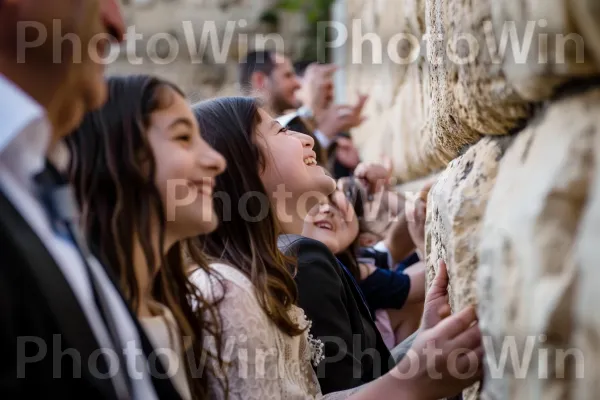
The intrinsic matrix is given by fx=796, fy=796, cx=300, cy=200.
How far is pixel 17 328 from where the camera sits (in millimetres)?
723

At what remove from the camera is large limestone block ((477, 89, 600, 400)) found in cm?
72

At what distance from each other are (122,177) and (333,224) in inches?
37.7

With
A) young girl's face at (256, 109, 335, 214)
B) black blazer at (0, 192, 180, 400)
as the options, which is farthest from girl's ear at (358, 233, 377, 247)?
black blazer at (0, 192, 180, 400)

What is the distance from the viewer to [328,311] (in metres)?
1.50

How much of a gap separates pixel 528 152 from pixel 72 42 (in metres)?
0.50

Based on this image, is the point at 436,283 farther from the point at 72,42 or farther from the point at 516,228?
the point at 72,42

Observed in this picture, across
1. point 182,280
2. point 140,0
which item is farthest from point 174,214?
point 140,0

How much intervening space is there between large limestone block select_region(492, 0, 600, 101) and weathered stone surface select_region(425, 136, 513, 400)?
0.16 meters

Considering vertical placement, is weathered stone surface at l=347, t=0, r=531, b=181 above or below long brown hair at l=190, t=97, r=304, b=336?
above

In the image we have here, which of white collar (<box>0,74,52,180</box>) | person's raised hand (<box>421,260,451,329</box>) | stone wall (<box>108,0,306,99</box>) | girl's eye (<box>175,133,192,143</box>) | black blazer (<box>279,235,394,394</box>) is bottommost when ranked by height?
black blazer (<box>279,235,394,394</box>)

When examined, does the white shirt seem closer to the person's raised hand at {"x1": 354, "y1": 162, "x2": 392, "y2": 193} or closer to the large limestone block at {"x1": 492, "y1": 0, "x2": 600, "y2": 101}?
the large limestone block at {"x1": 492, "y1": 0, "x2": 600, "y2": 101}

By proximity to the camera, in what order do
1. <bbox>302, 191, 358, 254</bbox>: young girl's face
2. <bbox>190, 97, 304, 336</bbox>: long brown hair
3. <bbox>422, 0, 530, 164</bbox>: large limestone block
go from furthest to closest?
<bbox>302, 191, 358, 254</bbox>: young girl's face < <bbox>190, 97, 304, 336</bbox>: long brown hair < <bbox>422, 0, 530, 164</bbox>: large limestone block

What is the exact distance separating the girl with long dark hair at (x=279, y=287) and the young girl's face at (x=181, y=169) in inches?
7.9

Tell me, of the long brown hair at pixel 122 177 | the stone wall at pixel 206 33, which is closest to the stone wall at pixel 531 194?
the long brown hair at pixel 122 177
